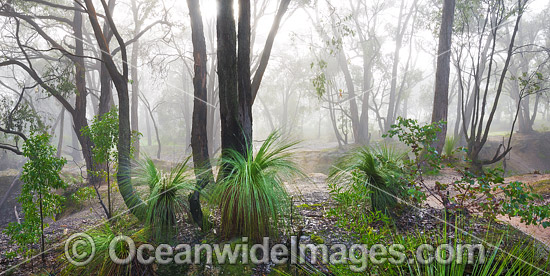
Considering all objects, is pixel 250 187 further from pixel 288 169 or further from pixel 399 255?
pixel 399 255

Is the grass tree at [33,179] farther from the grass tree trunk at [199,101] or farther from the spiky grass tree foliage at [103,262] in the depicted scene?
the grass tree trunk at [199,101]

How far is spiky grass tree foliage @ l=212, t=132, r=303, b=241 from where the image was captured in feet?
9.11

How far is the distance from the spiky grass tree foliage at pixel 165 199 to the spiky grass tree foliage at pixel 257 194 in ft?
1.46

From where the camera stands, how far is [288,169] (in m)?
3.02

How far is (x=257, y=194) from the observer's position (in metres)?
2.73

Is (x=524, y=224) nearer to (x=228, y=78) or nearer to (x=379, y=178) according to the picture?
(x=379, y=178)

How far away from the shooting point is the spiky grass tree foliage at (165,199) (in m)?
3.10

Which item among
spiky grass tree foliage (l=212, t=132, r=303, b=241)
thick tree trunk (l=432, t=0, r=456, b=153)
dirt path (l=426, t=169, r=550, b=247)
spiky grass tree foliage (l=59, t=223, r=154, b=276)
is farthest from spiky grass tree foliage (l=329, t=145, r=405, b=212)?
thick tree trunk (l=432, t=0, r=456, b=153)

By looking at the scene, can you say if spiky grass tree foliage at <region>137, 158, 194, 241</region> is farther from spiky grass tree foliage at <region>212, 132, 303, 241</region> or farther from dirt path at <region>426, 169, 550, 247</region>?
dirt path at <region>426, 169, 550, 247</region>

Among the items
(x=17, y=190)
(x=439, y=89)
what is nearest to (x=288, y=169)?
(x=439, y=89)

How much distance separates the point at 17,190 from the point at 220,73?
44.4 ft

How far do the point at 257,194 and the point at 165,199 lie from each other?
1024 mm

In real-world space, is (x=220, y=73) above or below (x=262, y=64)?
below

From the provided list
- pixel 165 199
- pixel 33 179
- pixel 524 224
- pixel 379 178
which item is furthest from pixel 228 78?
pixel 524 224
